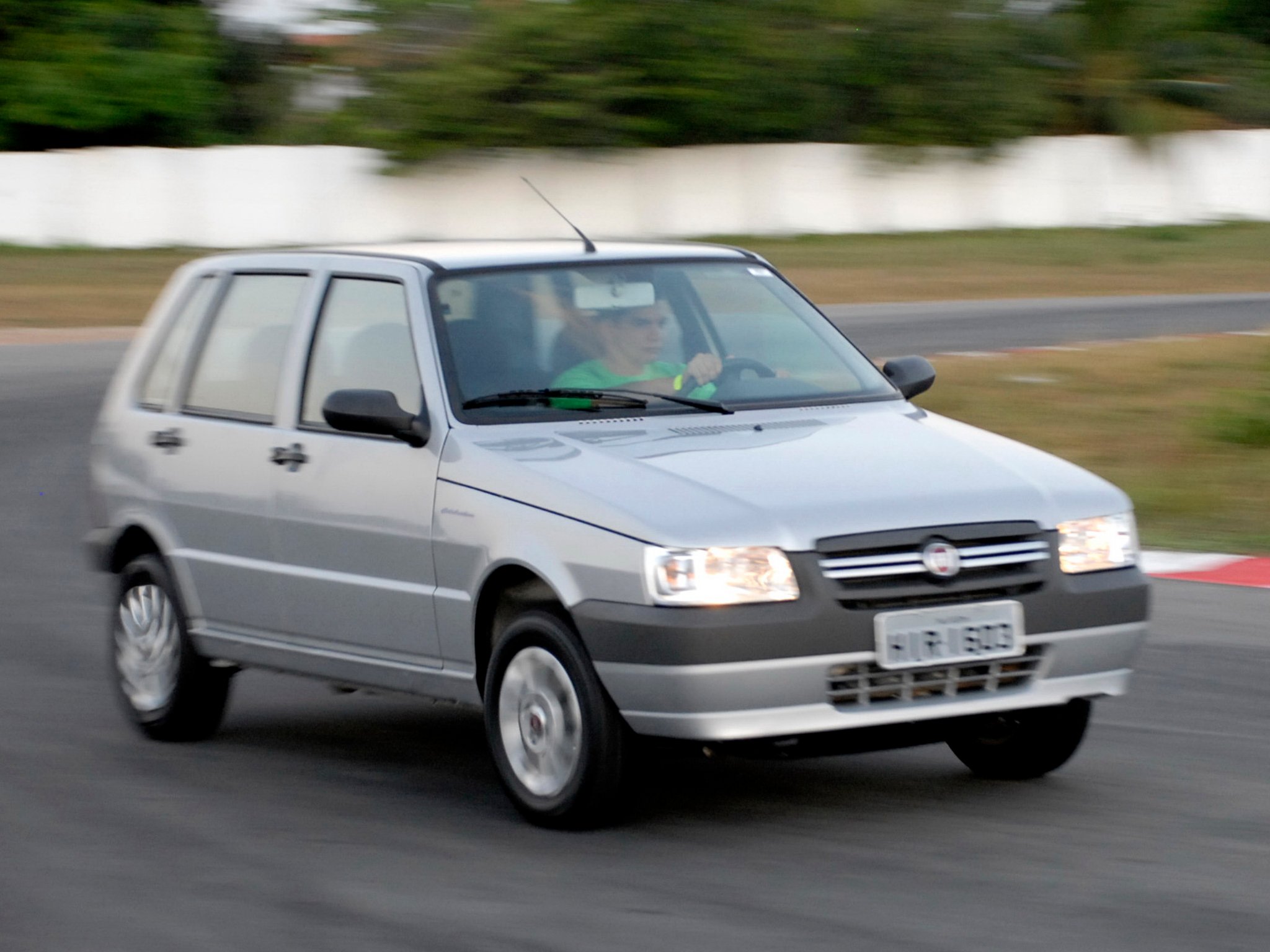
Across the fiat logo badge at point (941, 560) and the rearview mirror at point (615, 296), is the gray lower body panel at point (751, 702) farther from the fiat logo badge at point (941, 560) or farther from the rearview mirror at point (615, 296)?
the rearview mirror at point (615, 296)

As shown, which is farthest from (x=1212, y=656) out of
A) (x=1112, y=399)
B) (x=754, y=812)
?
(x=1112, y=399)

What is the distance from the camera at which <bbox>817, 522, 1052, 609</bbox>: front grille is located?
18.2ft

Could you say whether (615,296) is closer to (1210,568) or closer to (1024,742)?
(1024,742)

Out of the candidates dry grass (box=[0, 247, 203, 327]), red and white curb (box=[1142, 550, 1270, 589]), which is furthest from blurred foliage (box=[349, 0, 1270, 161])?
red and white curb (box=[1142, 550, 1270, 589])

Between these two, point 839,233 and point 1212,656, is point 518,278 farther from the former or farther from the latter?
point 839,233

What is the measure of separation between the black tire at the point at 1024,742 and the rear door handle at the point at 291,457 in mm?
2154

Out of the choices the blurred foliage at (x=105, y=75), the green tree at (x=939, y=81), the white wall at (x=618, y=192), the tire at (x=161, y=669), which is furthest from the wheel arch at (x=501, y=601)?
the green tree at (x=939, y=81)

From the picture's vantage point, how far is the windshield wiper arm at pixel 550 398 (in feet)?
21.3

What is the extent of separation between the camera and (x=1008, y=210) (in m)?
42.2

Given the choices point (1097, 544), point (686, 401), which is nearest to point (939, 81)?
point (686, 401)

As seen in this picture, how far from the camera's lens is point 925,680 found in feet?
18.6

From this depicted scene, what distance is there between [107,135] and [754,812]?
38.3 metres

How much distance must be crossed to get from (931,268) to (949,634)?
3076 cm

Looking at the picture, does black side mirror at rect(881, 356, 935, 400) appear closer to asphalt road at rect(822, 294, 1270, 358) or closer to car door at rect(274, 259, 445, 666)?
car door at rect(274, 259, 445, 666)
